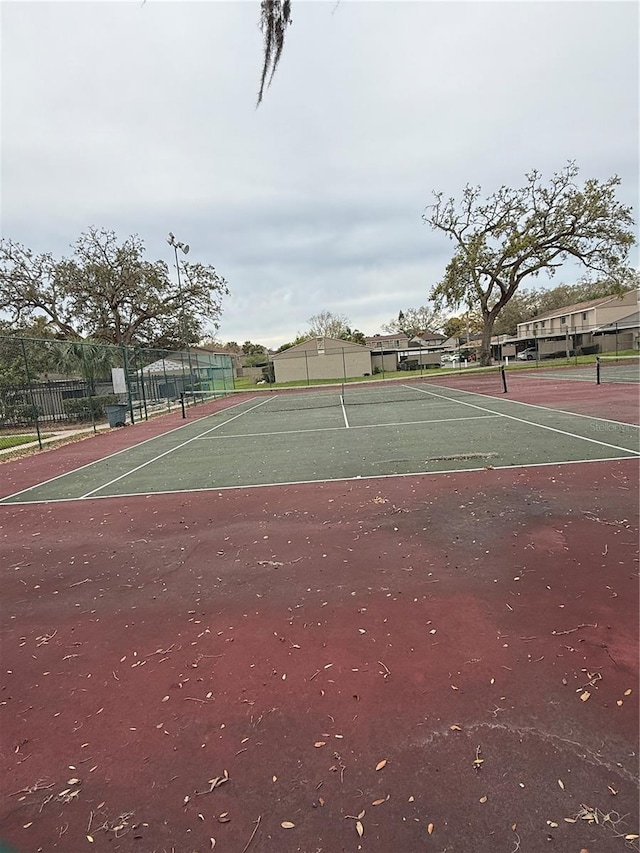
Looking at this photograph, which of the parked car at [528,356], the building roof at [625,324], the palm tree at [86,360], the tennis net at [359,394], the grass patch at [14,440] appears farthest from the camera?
the parked car at [528,356]

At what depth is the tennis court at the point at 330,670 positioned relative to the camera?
194 centimetres

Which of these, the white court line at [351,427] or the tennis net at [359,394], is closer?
the white court line at [351,427]

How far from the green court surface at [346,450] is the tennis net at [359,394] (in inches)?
239

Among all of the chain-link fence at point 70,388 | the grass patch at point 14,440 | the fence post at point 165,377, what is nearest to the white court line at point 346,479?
the grass patch at point 14,440

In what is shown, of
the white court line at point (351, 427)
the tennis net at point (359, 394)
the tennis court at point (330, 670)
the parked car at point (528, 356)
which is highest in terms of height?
the parked car at point (528, 356)

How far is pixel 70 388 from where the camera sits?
19.7 m

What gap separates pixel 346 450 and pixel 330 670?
22.3 feet

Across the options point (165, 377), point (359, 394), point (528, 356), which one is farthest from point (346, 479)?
point (528, 356)

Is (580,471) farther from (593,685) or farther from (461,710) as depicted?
(461,710)

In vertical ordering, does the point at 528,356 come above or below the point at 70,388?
below

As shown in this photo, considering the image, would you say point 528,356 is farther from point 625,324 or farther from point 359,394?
point 359,394

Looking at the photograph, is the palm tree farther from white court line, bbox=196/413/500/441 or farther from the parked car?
the parked car

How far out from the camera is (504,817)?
1.87 meters

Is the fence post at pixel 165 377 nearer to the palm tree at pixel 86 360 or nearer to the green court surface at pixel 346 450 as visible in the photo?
the palm tree at pixel 86 360
